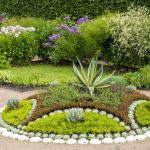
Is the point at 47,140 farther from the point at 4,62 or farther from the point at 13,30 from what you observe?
the point at 13,30

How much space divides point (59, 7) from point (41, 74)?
6.42m

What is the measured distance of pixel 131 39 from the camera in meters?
12.6

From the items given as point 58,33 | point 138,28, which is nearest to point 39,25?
point 58,33

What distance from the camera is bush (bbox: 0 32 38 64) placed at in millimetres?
14000

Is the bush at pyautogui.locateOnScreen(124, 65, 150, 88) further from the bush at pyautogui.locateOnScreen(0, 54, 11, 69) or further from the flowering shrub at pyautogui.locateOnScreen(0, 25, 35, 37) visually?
the flowering shrub at pyautogui.locateOnScreen(0, 25, 35, 37)

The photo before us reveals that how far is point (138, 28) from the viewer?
12.6m

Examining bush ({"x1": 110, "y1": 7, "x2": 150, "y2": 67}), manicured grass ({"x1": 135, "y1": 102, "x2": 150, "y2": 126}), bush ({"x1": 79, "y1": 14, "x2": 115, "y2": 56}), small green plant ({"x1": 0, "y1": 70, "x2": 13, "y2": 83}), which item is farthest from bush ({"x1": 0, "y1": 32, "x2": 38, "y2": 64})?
A: manicured grass ({"x1": 135, "y1": 102, "x2": 150, "y2": 126})

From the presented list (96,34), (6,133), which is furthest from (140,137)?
(96,34)

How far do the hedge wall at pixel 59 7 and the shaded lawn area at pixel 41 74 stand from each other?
376 cm

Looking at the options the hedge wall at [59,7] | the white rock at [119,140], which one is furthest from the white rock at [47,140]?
the hedge wall at [59,7]

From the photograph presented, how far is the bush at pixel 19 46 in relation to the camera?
1400 centimetres

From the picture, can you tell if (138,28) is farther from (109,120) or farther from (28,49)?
(109,120)

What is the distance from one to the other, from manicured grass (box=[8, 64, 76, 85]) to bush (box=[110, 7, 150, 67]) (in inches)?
56.1

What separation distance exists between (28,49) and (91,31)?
2.11 meters
